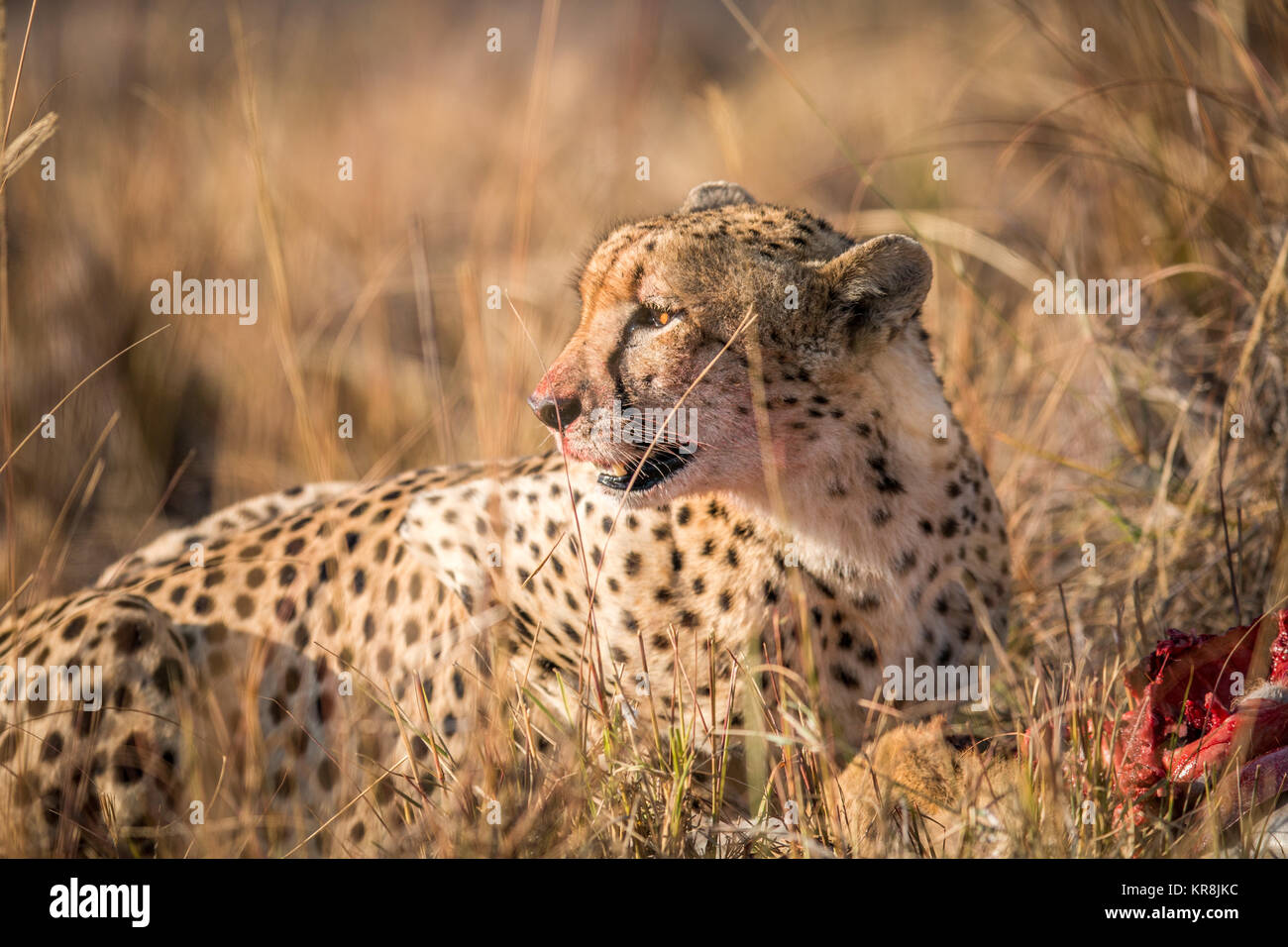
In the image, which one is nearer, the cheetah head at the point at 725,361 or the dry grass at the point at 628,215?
the cheetah head at the point at 725,361

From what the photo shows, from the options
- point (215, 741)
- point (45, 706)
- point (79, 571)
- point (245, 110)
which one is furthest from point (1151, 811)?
point (79, 571)

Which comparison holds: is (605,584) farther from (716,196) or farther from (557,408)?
(716,196)

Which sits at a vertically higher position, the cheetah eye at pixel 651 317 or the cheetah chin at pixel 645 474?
the cheetah eye at pixel 651 317

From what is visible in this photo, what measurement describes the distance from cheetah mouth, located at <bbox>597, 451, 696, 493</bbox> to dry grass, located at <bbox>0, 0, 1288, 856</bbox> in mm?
456
